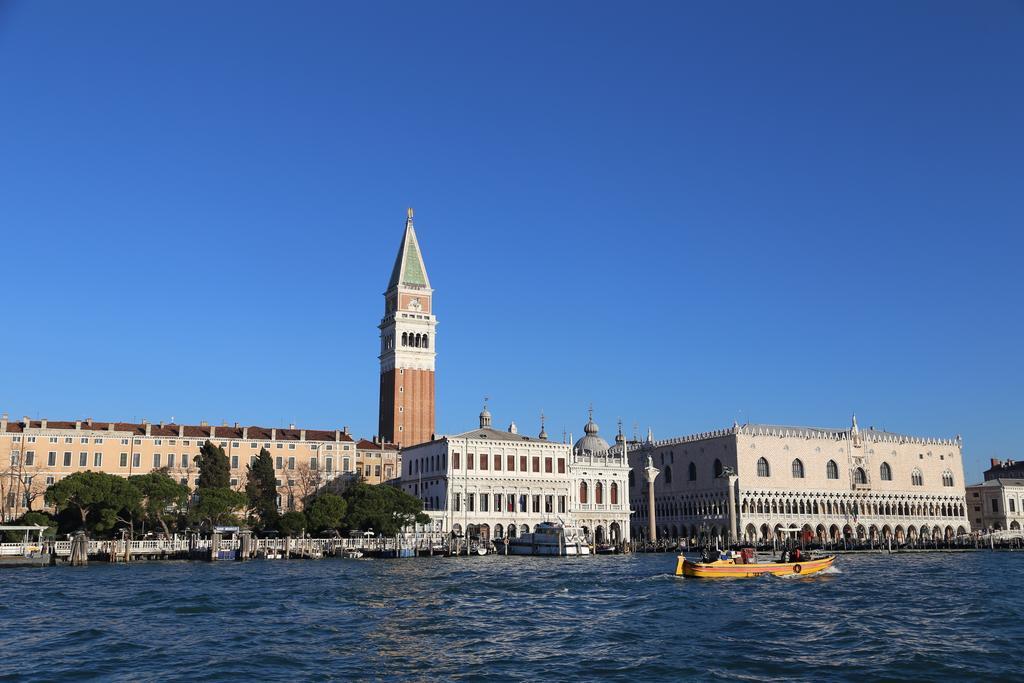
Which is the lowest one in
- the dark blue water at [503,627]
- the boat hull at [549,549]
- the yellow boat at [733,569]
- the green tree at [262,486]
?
the dark blue water at [503,627]

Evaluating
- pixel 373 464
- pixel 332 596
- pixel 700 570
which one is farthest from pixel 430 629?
pixel 373 464

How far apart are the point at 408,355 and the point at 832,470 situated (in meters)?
39.1

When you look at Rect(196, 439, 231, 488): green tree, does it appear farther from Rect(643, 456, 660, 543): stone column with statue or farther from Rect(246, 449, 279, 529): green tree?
Rect(643, 456, 660, 543): stone column with statue

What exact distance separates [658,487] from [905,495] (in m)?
22.2

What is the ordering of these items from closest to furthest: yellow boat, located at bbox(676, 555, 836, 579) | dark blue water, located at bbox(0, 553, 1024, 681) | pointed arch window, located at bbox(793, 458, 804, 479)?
dark blue water, located at bbox(0, 553, 1024, 681) < yellow boat, located at bbox(676, 555, 836, 579) < pointed arch window, located at bbox(793, 458, 804, 479)

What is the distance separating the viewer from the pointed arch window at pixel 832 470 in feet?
293

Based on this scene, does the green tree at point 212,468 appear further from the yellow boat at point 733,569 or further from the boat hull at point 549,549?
the yellow boat at point 733,569

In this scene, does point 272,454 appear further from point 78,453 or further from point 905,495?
point 905,495

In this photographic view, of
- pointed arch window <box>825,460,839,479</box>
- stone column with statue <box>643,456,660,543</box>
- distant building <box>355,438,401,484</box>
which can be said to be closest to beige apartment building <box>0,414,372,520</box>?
distant building <box>355,438,401,484</box>

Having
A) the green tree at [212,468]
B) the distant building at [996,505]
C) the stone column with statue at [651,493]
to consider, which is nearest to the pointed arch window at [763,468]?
the stone column with statue at [651,493]

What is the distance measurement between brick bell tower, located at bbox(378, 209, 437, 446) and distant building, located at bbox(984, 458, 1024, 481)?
218 ft

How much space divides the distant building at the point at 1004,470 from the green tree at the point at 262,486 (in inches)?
3245

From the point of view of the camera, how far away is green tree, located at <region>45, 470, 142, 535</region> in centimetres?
5472

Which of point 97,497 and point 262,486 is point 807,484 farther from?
point 97,497
